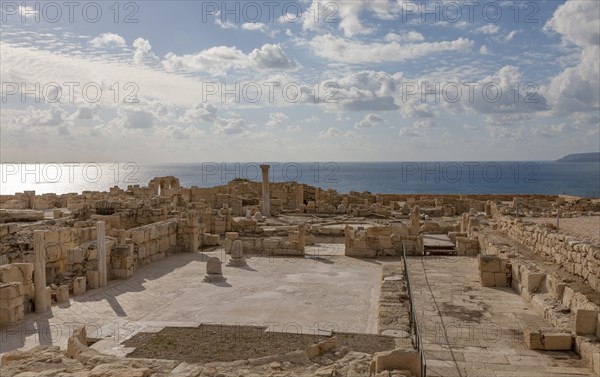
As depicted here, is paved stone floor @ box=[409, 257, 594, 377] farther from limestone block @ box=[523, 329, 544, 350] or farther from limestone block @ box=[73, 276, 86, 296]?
limestone block @ box=[73, 276, 86, 296]

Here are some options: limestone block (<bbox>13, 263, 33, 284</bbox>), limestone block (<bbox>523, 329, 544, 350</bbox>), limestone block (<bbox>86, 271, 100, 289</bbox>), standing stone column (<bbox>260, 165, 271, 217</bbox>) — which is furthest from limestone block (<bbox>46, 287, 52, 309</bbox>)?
standing stone column (<bbox>260, 165, 271, 217</bbox>)

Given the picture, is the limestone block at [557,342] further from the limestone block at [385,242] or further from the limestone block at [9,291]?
the limestone block at [9,291]

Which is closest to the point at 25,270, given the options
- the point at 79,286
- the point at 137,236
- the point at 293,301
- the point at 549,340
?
the point at 79,286

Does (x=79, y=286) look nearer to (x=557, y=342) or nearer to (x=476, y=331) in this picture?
(x=476, y=331)

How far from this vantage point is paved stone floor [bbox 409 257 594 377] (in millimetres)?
7607

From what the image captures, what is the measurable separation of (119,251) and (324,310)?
20.2 feet

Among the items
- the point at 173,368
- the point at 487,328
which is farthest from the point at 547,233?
the point at 173,368

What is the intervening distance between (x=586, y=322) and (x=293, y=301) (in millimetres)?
5714

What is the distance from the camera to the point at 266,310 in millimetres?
10781

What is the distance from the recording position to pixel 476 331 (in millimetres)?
9305

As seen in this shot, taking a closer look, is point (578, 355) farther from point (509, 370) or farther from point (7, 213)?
point (7, 213)

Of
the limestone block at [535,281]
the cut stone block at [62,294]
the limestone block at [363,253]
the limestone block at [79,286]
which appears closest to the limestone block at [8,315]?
the cut stone block at [62,294]

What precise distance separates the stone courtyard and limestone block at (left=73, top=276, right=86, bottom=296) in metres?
0.03

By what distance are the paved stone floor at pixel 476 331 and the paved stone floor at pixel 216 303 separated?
48.0 inches
